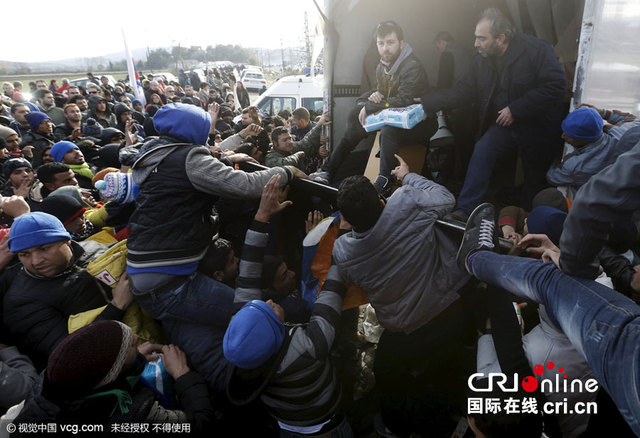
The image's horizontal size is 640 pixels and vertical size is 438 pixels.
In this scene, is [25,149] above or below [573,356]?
above

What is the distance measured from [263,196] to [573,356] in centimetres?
186

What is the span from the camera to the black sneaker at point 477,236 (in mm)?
1897

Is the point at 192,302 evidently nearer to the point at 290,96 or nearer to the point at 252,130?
the point at 252,130

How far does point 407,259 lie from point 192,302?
1.36 metres

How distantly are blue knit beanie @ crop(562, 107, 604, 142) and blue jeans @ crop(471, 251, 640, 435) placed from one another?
69.6 inches

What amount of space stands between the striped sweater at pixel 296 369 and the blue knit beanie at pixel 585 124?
2.39 metres

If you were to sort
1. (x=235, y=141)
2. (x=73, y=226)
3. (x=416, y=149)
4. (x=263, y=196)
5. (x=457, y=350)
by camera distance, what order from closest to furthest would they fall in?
(x=263, y=196), (x=457, y=350), (x=73, y=226), (x=416, y=149), (x=235, y=141)

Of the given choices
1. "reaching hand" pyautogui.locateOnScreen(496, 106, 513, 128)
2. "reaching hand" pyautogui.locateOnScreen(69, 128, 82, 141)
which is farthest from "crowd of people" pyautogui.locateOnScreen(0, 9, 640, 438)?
"reaching hand" pyautogui.locateOnScreen(69, 128, 82, 141)

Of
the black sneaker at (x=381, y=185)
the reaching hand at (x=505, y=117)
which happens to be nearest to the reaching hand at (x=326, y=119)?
the black sneaker at (x=381, y=185)

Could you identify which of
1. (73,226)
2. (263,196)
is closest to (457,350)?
(263,196)

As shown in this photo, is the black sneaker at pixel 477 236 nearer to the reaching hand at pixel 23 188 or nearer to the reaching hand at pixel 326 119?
the reaching hand at pixel 326 119

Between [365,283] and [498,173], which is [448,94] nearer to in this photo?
[498,173]

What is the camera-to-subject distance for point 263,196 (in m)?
2.16

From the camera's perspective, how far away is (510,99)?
3.25 m
